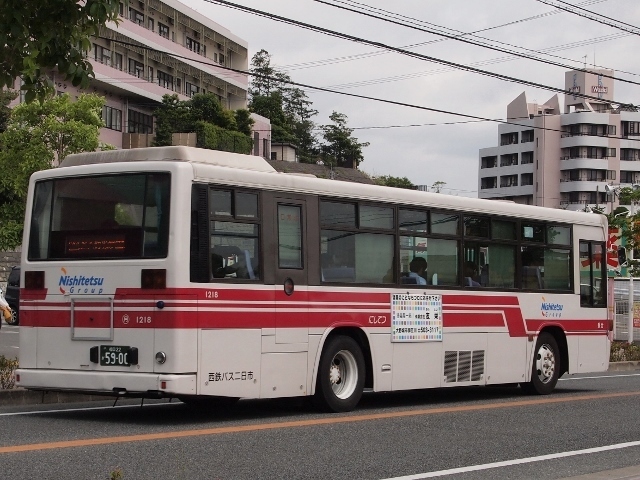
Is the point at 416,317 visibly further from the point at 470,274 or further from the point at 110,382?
the point at 110,382

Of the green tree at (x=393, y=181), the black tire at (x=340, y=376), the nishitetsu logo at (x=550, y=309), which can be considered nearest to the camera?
the black tire at (x=340, y=376)

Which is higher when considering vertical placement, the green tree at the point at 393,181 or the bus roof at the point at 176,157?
the green tree at the point at 393,181

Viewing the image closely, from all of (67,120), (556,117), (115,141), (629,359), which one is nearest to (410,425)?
(629,359)

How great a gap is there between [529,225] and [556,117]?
10140cm

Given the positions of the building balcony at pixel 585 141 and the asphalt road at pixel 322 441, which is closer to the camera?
the asphalt road at pixel 322 441

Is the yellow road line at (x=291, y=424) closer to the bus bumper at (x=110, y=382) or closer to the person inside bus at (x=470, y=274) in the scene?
the bus bumper at (x=110, y=382)

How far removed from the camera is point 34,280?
13.4 m

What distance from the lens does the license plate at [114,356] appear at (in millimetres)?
12477

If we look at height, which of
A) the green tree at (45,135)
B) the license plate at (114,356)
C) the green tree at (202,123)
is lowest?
the license plate at (114,356)

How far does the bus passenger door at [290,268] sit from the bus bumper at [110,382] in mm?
1656

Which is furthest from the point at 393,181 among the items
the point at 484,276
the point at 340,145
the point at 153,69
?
the point at 484,276

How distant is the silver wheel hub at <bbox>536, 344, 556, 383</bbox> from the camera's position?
18.2m

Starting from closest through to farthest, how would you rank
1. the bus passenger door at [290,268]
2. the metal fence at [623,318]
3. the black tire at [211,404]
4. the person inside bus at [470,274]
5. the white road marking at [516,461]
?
the white road marking at [516,461]
the bus passenger door at [290,268]
the black tire at [211,404]
the person inside bus at [470,274]
the metal fence at [623,318]

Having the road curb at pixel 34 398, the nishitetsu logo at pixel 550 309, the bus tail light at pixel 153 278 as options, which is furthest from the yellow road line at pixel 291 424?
the road curb at pixel 34 398
